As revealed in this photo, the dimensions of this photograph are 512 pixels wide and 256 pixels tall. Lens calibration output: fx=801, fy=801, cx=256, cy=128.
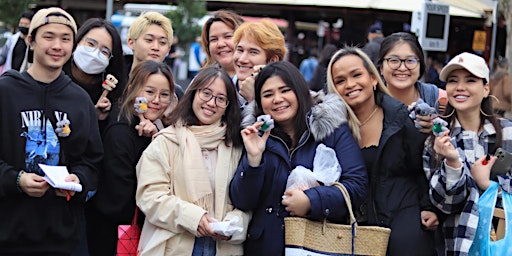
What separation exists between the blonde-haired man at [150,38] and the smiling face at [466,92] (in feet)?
7.51

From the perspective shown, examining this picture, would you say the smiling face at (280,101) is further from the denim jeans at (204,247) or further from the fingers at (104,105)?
the fingers at (104,105)

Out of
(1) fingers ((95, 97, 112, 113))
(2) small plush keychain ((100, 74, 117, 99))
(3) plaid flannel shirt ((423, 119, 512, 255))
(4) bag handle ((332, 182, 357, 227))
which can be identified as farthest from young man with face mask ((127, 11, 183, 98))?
(3) plaid flannel shirt ((423, 119, 512, 255))

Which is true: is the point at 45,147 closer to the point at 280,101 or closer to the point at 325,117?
the point at 280,101

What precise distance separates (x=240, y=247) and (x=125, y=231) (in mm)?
784

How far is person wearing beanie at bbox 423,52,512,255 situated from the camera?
15.7 ft

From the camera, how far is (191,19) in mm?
21875

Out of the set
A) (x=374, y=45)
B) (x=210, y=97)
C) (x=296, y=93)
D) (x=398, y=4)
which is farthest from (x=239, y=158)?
(x=398, y=4)

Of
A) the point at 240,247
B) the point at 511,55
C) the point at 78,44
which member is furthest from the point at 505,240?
the point at 511,55

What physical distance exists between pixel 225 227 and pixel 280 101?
0.85m

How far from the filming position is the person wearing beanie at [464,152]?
15.7 feet

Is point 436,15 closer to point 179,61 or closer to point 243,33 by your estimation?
point 243,33

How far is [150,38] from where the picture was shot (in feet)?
20.5

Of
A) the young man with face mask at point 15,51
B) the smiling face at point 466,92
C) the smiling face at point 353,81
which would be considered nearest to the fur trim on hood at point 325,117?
the smiling face at point 353,81

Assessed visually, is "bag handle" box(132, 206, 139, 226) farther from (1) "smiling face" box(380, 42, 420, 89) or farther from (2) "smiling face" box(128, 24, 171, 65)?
(1) "smiling face" box(380, 42, 420, 89)
